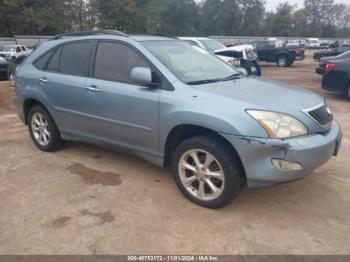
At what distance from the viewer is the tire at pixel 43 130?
5219 mm

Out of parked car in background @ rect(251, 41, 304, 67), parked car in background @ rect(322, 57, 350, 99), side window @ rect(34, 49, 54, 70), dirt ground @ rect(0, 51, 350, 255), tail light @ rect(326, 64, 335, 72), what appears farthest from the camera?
parked car in background @ rect(251, 41, 304, 67)

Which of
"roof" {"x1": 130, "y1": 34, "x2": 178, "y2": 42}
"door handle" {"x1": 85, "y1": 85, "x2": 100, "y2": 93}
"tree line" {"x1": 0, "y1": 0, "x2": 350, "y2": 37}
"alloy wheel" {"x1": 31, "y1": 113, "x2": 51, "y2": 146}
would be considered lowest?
"alloy wheel" {"x1": 31, "y1": 113, "x2": 51, "y2": 146}

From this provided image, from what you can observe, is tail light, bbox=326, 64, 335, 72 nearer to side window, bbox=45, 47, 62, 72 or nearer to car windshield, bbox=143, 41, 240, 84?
car windshield, bbox=143, 41, 240, 84

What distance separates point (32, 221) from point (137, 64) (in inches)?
76.2

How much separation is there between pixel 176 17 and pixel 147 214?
6208 centimetres

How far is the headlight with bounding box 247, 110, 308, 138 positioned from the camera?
10.5 feet

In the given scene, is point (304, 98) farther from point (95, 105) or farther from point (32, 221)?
point (32, 221)

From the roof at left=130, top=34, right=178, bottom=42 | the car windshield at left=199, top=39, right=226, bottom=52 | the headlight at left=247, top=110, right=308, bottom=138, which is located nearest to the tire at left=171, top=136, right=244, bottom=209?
the headlight at left=247, top=110, right=308, bottom=138

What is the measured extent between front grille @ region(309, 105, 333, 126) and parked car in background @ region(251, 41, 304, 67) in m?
19.4

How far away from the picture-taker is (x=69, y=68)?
4.81 m

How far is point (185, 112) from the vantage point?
355cm

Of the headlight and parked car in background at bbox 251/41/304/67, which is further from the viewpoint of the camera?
parked car in background at bbox 251/41/304/67

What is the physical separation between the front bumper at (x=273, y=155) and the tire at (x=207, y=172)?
143mm

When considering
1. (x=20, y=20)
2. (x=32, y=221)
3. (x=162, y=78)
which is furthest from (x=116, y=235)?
(x=20, y=20)
